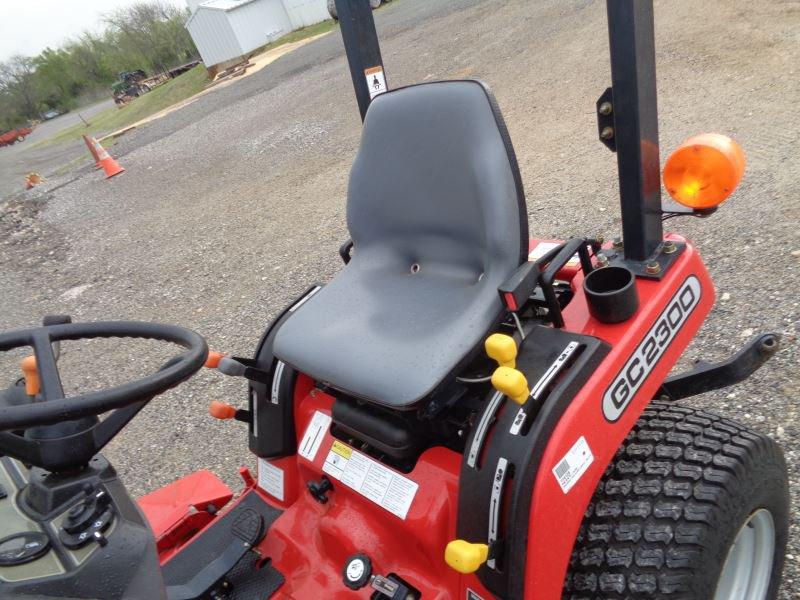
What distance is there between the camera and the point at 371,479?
1.53m

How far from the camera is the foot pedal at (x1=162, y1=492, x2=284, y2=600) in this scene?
1.61m

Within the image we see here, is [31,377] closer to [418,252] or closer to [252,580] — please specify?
[252,580]

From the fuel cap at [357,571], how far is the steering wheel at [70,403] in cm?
65

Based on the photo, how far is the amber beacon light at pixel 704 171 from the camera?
134cm

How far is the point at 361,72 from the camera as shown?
6.41ft

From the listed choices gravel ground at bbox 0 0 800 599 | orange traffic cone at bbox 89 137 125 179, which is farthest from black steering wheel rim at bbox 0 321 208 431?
orange traffic cone at bbox 89 137 125 179

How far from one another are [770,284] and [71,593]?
104 inches

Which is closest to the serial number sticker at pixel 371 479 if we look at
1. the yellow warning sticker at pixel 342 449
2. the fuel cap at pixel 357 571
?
the yellow warning sticker at pixel 342 449

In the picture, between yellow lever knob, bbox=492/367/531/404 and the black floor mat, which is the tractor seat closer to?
yellow lever knob, bbox=492/367/531/404

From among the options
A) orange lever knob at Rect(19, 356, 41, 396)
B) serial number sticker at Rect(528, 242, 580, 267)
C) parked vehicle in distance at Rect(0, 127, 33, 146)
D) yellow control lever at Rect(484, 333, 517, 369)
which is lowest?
parked vehicle in distance at Rect(0, 127, 33, 146)

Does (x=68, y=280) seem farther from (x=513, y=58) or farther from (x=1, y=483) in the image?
(x=513, y=58)

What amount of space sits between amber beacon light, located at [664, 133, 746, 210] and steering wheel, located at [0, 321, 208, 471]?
3.63ft

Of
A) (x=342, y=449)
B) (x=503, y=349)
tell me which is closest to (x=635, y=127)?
(x=503, y=349)

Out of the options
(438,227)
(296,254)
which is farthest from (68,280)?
(438,227)
